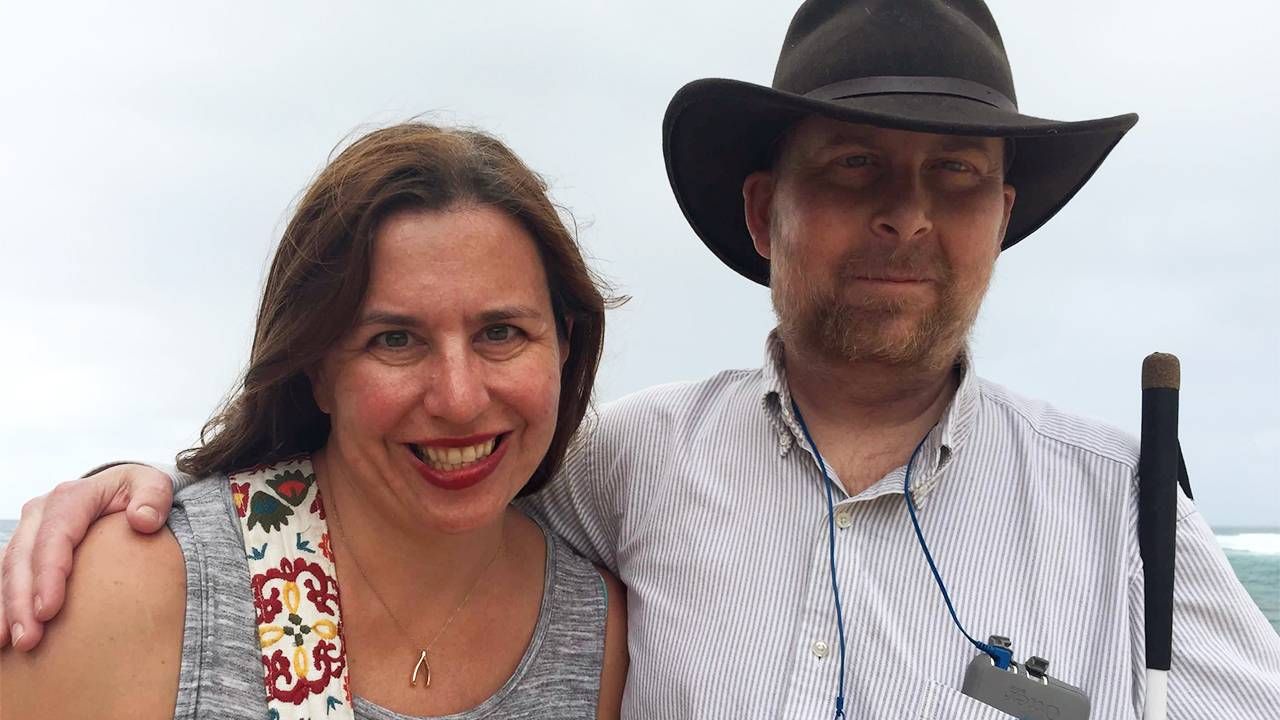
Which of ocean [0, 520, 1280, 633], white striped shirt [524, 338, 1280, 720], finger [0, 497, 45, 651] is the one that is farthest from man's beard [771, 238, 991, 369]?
ocean [0, 520, 1280, 633]

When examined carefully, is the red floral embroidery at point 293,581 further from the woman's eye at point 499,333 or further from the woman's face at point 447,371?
the woman's eye at point 499,333

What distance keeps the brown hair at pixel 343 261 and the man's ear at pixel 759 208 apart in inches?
22.4

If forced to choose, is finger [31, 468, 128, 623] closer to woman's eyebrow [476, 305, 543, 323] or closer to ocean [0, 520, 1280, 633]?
woman's eyebrow [476, 305, 543, 323]

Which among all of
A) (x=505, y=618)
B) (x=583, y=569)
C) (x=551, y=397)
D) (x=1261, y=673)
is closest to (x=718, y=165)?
(x=551, y=397)

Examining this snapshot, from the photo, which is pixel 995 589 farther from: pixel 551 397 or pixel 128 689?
pixel 128 689

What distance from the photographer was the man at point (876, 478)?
2.26m

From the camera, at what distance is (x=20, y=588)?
2029 mm

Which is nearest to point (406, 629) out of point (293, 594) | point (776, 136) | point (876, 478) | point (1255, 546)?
point (293, 594)

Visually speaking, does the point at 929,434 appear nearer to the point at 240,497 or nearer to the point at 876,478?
the point at 876,478

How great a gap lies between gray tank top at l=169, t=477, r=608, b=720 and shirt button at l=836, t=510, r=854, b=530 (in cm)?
65

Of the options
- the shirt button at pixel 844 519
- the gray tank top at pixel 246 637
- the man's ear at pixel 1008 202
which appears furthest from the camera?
the man's ear at pixel 1008 202

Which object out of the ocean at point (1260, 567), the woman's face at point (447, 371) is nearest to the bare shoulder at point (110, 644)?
the woman's face at point (447, 371)

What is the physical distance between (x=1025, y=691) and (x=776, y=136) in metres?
1.53

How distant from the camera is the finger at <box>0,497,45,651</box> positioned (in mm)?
1991
